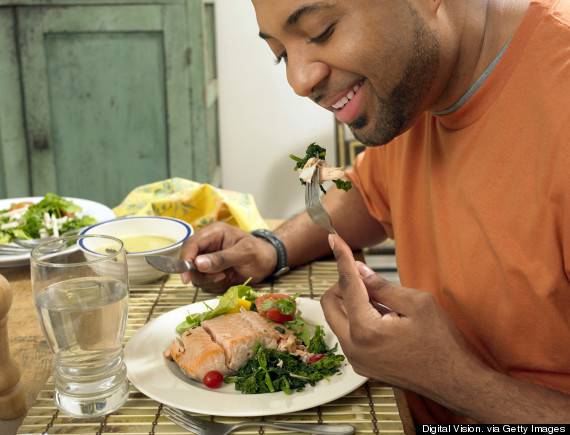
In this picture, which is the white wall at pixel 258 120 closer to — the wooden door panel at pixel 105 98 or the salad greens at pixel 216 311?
the wooden door panel at pixel 105 98

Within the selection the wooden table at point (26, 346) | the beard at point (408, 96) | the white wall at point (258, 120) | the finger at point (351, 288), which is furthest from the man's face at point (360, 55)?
the white wall at point (258, 120)

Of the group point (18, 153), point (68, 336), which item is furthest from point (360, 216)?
point (18, 153)

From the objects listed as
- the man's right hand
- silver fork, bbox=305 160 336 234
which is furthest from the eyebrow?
the man's right hand

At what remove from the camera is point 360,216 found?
1.90m

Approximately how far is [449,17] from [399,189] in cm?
43

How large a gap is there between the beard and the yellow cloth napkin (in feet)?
2.13

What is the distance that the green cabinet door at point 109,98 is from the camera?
11.0 ft

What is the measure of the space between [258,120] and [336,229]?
7.83ft

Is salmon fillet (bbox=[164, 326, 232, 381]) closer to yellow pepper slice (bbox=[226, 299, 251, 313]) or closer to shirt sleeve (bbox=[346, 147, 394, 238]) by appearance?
yellow pepper slice (bbox=[226, 299, 251, 313])

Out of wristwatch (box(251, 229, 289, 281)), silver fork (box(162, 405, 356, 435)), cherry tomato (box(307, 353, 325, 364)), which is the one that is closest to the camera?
silver fork (box(162, 405, 356, 435))

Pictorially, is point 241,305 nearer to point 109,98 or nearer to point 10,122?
point 109,98

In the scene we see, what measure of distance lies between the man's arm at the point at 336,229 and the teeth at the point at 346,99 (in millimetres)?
522

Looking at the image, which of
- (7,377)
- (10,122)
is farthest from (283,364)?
(10,122)

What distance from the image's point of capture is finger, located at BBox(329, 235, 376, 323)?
1.15m
